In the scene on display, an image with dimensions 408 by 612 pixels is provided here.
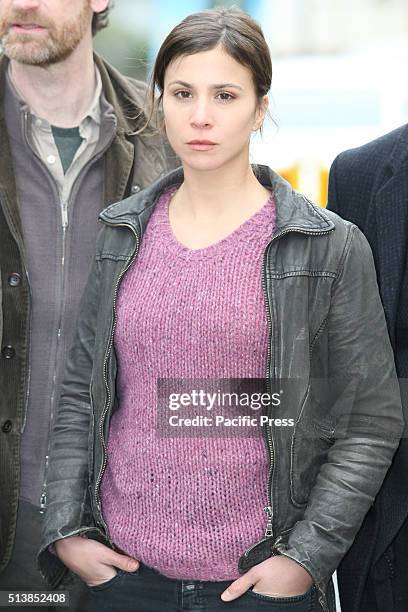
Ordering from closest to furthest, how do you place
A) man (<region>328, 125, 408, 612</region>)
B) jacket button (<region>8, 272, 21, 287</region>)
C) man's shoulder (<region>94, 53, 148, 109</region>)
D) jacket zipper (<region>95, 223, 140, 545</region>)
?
jacket zipper (<region>95, 223, 140, 545</region>) → man (<region>328, 125, 408, 612</region>) → jacket button (<region>8, 272, 21, 287</region>) → man's shoulder (<region>94, 53, 148, 109</region>)

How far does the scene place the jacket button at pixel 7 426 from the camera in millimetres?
1994

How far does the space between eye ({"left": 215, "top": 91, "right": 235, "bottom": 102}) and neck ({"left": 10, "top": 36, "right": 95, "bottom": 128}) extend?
619 millimetres

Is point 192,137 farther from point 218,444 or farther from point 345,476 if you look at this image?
point 345,476

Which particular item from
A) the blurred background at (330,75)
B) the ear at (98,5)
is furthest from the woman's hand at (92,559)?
the blurred background at (330,75)

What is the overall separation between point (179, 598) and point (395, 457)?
0.53 meters

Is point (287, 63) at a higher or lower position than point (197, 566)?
higher

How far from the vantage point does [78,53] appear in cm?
215

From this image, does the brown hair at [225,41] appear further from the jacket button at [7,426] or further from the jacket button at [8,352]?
the jacket button at [7,426]

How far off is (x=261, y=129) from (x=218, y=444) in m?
0.59

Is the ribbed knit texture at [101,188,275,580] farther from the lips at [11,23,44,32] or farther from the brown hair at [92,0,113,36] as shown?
the brown hair at [92,0,113,36]

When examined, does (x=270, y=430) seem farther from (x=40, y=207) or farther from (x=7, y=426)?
(x=40, y=207)

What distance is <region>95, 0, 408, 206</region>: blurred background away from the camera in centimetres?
329

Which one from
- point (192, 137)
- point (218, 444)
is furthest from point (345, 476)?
point (192, 137)

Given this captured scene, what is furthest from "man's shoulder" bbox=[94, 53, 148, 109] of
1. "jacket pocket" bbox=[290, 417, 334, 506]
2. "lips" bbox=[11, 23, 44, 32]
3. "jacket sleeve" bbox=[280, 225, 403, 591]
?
"jacket pocket" bbox=[290, 417, 334, 506]
